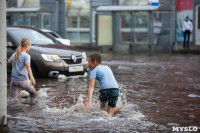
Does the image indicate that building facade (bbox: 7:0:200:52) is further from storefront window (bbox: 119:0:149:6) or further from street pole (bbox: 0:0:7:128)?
street pole (bbox: 0:0:7:128)

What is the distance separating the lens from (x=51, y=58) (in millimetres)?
13344

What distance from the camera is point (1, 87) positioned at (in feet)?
22.5

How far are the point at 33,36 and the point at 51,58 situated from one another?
141 cm

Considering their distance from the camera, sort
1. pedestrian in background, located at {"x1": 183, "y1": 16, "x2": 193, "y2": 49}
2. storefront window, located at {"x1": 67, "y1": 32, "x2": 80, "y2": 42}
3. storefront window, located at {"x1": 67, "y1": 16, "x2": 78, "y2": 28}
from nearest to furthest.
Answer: pedestrian in background, located at {"x1": 183, "y1": 16, "x2": 193, "y2": 49} < storefront window, located at {"x1": 67, "y1": 32, "x2": 80, "y2": 42} < storefront window, located at {"x1": 67, "y1": 16, "x2": 78, "y2": 28}

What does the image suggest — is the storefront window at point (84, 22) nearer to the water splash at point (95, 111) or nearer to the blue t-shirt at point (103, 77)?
the water splash at point (95, 111)

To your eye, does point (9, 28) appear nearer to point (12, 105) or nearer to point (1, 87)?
point (12, 105)

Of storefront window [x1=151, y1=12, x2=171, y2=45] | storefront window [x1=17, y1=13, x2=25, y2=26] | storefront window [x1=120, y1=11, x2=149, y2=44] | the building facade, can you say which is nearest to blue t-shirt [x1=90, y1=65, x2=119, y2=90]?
the building facade

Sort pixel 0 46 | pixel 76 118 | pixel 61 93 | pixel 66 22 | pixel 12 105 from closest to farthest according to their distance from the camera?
pixel 0 46 → pixel 76 118 → pixel 12 105 → pixel 61 93 → pixel 66 22

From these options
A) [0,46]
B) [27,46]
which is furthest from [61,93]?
[0,46]

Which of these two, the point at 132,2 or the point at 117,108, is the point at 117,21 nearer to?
the point at 132,2

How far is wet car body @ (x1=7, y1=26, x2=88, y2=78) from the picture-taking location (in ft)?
43.6

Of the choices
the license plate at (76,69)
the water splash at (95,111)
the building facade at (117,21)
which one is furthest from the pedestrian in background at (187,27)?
the water splash at (95,111)

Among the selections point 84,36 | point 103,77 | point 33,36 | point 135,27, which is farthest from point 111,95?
point 84,36

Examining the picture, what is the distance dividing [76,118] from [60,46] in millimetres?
6803
